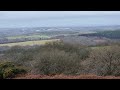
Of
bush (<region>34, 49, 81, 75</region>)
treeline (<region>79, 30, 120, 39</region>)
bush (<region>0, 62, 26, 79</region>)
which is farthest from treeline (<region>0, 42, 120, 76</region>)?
bush (<region>0, 62, 26, 79</region>)

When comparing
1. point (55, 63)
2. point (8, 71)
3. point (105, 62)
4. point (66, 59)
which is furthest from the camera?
point (105, 62)

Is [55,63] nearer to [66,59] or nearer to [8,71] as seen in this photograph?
[66,59]

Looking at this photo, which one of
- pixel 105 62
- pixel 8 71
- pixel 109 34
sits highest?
pixel 109 34

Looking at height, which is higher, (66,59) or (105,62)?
(66,59)

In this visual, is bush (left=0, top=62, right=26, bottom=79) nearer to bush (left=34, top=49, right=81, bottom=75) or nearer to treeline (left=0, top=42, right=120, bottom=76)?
treeline (left=0, top=42, right=120, bottom=76)

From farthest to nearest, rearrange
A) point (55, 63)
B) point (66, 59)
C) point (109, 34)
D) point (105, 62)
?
point (109, 34), point (105, 62), point (66, 59), point (55, 63)

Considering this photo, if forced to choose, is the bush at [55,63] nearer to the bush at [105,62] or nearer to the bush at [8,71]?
the bush at [105,62]

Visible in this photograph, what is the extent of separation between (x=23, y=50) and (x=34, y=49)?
1.47 feet

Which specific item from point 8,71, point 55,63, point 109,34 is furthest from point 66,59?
point 8,71

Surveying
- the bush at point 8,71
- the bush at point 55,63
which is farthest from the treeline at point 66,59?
the bush at point 8,71
